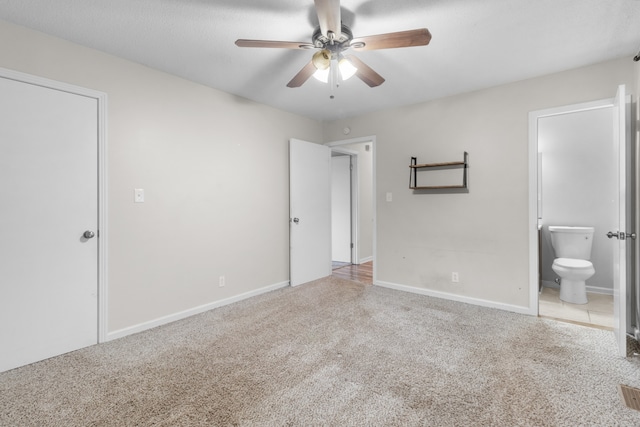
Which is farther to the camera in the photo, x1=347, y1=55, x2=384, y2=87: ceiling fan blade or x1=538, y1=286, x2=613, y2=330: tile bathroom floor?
x1=538, y1=286, x2=613, y2=330: tile bathroom floor

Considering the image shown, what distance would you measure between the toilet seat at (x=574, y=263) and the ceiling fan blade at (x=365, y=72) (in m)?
2.96

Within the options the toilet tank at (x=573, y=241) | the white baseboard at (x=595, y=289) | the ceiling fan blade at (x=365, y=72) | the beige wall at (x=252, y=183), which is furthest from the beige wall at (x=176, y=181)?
the white baseboard at (x=595, y=289)

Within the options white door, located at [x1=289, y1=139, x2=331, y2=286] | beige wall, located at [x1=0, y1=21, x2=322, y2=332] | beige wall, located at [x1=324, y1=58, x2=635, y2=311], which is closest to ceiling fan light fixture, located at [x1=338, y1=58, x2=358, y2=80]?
beige wall, located at [x1=0, y1=21, x2=322, y2=332]

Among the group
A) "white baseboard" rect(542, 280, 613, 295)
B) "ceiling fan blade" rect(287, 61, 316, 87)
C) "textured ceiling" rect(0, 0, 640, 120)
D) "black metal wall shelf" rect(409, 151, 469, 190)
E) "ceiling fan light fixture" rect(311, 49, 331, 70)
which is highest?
"textured ceiling" rect(0, 0, 640, 120)

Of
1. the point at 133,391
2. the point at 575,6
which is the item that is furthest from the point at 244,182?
the point at 575,6

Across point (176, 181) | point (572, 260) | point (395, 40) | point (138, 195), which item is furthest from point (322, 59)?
point (572, 260)

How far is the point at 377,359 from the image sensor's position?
2.15 meters

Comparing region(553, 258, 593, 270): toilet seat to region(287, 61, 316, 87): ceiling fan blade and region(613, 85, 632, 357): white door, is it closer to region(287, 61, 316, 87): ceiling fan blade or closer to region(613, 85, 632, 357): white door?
region(613, 85, 632, 357): white door

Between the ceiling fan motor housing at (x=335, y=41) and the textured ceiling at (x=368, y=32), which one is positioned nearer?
the textured ceiling at (x=368, y=32)

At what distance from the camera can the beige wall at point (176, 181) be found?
2447 millimetres

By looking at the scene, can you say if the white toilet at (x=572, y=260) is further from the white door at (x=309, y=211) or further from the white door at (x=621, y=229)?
the white door at (x=309, y=211)

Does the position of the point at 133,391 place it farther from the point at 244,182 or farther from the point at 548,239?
the point at 548,239

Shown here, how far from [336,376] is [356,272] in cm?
297

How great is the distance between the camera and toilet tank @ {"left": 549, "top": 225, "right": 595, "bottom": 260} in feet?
12.1
